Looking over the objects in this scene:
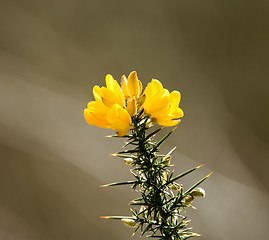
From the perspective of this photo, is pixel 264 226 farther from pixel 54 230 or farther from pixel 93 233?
pixel 54 230

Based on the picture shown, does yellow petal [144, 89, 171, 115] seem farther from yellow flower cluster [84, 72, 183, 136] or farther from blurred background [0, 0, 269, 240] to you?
blurred background [0, 0, 269, 240]

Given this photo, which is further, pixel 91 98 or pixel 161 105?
pixel 91 98

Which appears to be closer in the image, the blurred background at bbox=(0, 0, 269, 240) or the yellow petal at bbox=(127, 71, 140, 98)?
the yellow petal at bbox=(127, 71, 140, 98)

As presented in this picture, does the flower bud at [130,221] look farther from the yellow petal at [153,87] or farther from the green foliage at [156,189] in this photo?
the yellow petal at [153,87]

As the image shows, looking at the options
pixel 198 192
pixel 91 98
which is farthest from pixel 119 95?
pixel 91 98

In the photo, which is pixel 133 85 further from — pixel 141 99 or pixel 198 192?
pixel 198 192

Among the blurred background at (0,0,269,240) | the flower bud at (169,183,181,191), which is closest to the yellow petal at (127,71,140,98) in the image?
the flower bud at (169,183,181,191)
